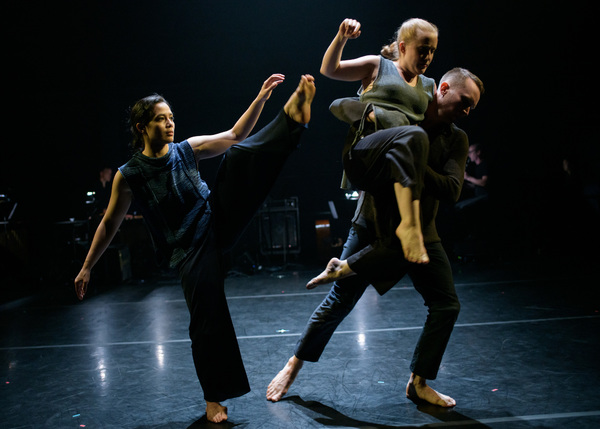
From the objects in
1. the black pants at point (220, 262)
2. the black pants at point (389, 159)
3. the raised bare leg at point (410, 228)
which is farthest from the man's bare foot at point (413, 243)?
the black pants at point (220, 262)

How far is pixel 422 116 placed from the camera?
73.2 inches

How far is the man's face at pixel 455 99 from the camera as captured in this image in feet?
5.89

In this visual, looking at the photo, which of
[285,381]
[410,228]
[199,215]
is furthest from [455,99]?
[285,381]

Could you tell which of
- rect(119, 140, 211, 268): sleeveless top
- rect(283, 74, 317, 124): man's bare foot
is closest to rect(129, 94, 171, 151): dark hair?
rect(119, 140, 211, 268): sleeveless top

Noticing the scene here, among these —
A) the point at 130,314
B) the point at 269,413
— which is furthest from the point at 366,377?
the point at 130,314

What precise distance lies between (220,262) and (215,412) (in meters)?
0.66

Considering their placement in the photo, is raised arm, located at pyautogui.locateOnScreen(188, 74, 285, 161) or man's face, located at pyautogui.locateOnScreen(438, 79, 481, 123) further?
raised arm, located at pyautogui.locateOnScreen(188, 74, 285, 161)

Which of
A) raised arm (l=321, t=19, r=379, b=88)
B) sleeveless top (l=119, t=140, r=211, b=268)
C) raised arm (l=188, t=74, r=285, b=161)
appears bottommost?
sleeveless top (l=119, t=140, r=211, b=268)

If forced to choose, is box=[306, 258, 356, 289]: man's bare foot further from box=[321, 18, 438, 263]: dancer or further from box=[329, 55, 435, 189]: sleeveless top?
box=[329, 55, 435, 189]: sleeveless top

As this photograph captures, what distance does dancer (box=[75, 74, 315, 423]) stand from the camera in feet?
6.56

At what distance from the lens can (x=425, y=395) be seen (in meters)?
2.10

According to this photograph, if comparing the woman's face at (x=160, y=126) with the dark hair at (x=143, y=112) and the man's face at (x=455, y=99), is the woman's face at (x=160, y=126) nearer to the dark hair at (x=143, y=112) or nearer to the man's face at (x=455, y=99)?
the dark hair at (x=143, y=112)

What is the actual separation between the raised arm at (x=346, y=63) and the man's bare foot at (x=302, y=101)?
101mm

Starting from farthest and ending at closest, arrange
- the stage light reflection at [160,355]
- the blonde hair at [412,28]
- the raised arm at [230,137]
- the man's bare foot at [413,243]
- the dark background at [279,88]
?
1. the dark background at [279,88]
2. the stage light reflection at [160,355]
3. the raised arm at [230,137]
4. the blonde hair at [412,28]
5. the man's bare foot at [413,243]
